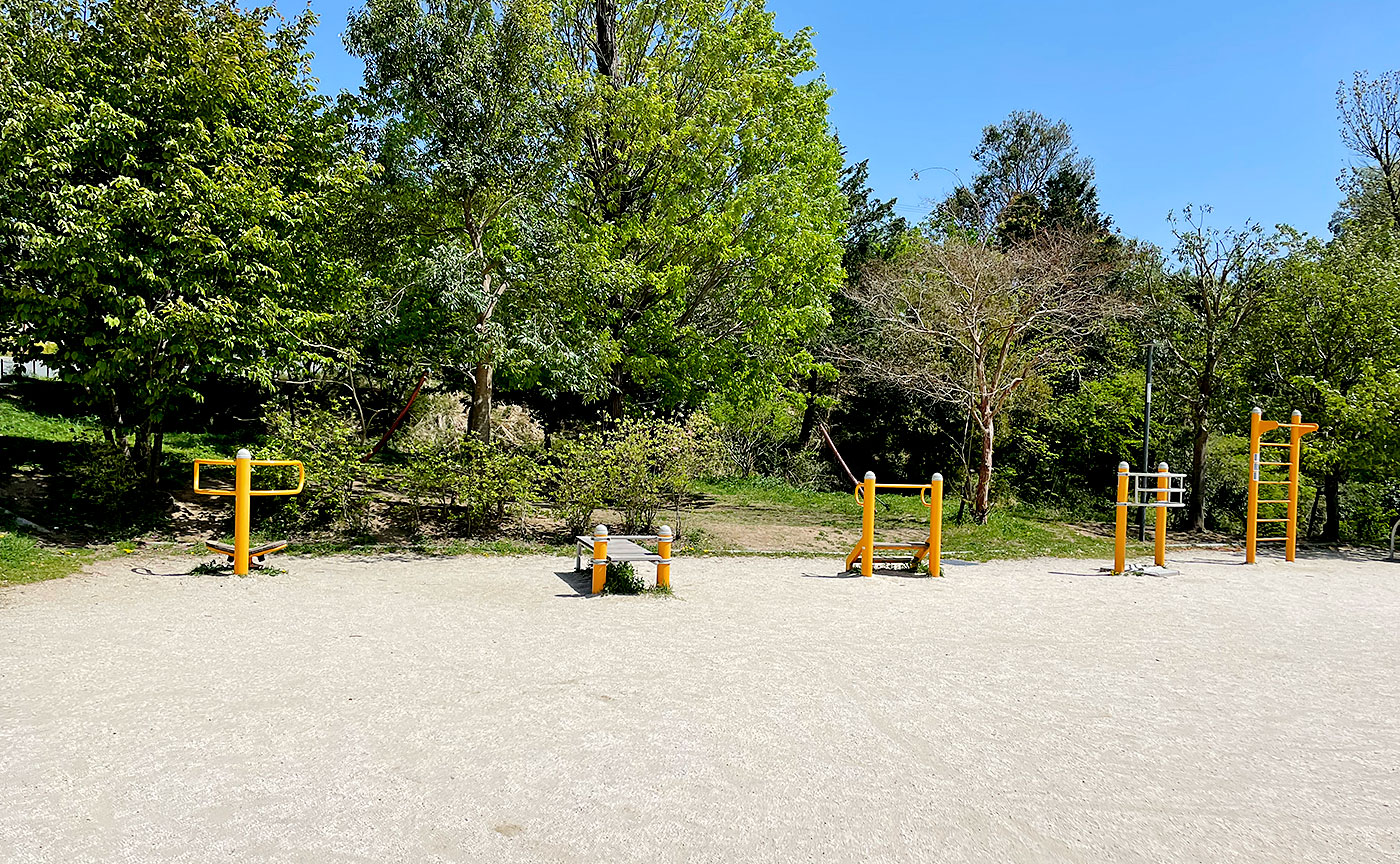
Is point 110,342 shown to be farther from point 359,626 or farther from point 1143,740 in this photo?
point 1143,740

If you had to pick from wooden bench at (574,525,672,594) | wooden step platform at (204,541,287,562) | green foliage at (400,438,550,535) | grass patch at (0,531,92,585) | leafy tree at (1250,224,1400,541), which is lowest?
grass patch at (0,531,92,585)

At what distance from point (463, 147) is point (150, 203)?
372 cm

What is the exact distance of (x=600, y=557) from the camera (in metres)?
8.75

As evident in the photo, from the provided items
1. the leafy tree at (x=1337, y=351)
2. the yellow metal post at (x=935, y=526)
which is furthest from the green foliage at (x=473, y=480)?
the leafy tree at (x=1337, y=351)

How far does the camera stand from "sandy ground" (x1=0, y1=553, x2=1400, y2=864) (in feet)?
11.6

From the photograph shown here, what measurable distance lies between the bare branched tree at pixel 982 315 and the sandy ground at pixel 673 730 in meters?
8.10

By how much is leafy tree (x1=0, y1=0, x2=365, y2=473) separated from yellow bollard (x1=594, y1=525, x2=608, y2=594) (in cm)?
532

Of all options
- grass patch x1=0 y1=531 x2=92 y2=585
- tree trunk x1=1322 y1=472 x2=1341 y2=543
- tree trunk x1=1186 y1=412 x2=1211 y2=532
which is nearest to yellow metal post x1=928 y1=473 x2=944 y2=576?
tree trunk x1=1186 y1=412 x2=1211 y2=532

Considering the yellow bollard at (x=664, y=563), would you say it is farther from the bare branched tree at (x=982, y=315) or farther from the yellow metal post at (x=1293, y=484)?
the yellow metal post at (x=1293, y=484)

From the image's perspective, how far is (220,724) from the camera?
467cm

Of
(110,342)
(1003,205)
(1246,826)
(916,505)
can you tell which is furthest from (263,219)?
(1003,205)

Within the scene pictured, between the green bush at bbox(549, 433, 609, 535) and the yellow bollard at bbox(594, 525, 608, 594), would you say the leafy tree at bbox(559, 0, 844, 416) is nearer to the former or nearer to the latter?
the green bush at bbox(549, 433, 609, 535)

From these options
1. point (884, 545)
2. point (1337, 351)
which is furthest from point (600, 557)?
point (1337, 351)

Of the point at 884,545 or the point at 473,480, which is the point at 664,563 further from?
the point at 473,480
